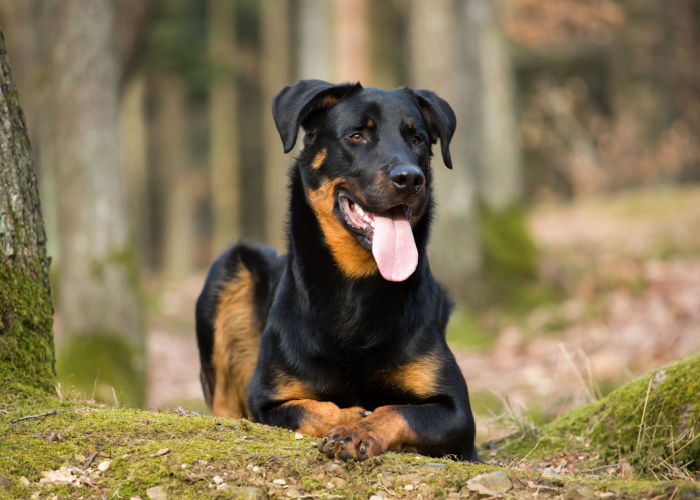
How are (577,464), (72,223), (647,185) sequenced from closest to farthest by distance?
(577,464), (72,223), (647,185)

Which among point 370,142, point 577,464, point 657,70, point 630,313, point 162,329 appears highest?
point 657,70

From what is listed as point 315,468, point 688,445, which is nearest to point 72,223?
point 315,468

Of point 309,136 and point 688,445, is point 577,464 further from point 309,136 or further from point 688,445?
point 309,136

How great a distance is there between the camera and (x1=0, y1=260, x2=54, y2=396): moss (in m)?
3.71

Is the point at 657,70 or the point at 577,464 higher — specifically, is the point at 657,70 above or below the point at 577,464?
above

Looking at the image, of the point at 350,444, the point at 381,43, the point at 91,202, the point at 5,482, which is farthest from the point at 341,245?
the point at 381,43

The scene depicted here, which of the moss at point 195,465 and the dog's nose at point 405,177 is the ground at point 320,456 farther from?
the dog's nose at point 405,177

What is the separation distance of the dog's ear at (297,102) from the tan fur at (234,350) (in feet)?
4.88

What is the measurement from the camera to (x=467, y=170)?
1204cm

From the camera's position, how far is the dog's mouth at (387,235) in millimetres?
4047

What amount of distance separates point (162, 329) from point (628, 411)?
38.1 ft

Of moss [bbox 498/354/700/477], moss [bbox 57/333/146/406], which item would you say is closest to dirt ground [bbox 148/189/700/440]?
moss [bbox 498/354/700/477]

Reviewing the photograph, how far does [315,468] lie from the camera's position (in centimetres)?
322

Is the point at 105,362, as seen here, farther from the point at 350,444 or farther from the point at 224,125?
the point at 224,125
